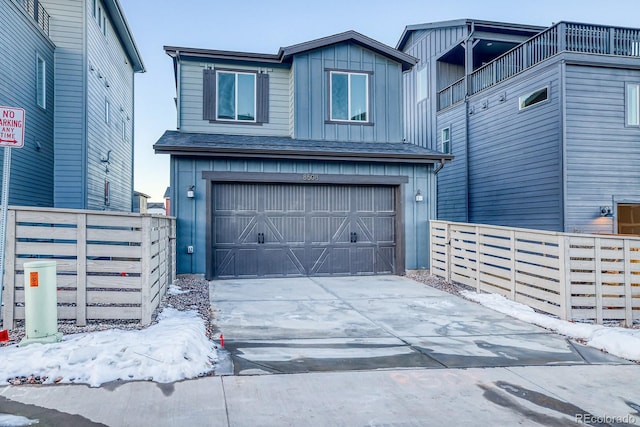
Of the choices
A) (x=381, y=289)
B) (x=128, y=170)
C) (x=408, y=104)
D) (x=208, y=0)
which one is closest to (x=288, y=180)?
(x=381, y=289)

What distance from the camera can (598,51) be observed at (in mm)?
11156

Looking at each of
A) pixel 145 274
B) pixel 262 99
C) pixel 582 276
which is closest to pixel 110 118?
pixel 262 99

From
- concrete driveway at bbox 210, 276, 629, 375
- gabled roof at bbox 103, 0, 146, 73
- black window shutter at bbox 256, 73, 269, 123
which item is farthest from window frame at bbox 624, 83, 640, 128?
gabled roof at bbox 103, 0, 146, 73

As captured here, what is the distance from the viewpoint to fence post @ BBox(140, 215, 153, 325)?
5508mm

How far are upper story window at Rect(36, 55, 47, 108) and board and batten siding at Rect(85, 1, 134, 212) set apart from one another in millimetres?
990

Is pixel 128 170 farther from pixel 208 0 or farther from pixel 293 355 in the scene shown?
pixel 293 355

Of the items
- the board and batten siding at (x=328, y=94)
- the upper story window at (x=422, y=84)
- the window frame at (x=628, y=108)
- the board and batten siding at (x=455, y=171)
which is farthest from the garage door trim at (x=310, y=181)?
the upper story window at (x=422, y=84)

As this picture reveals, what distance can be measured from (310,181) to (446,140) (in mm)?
8260

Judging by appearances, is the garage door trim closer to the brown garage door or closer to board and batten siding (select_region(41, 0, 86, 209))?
the brown garage door

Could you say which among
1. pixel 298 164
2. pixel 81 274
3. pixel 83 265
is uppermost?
pixel 298 164

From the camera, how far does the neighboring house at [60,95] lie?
9938 mm

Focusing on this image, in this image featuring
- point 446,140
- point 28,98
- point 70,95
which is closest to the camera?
point 28,98

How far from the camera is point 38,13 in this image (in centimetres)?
1109

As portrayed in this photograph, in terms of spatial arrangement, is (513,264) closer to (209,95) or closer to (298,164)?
(298,164)
